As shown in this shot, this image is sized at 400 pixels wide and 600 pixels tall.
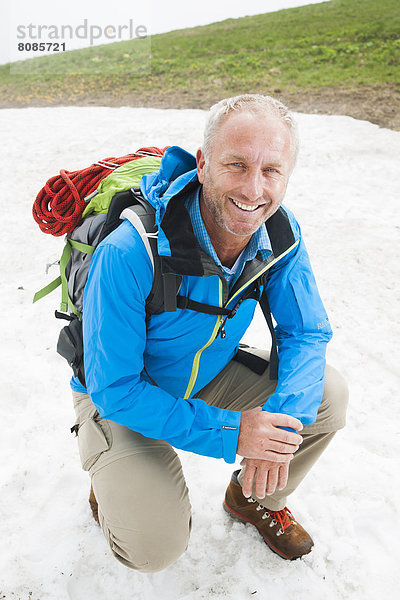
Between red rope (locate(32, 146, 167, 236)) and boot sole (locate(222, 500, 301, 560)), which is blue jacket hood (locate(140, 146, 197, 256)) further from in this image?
boot sole (locate(222, 500, 301, 560))

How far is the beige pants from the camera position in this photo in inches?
92.6

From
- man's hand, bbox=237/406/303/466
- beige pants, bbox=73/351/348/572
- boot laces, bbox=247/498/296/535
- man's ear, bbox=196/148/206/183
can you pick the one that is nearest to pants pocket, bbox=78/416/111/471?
beige pants, bbox=73/351/348/572

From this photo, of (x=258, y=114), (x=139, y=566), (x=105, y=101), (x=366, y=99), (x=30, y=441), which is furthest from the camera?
(x=105, y=101)

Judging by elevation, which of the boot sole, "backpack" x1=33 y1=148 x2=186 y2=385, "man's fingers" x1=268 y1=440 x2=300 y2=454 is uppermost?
"backpack" x1=33 y1=148 x2=186 y2=385

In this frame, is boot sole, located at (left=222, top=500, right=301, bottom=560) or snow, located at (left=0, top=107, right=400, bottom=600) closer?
snow, located at (left=0, top=107, right=400, bottom=600)

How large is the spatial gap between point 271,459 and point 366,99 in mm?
13698

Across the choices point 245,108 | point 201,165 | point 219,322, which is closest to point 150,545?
point 219,322

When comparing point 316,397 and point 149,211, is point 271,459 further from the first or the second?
point 149,211

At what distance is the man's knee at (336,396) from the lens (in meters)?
2.80

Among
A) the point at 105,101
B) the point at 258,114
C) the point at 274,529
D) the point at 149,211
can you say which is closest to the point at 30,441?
the point at 274,529

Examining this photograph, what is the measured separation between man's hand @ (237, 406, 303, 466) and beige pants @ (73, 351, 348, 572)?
39cm

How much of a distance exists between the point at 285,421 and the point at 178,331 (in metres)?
0.77

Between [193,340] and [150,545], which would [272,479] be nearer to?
[150,545]

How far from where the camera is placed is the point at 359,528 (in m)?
3.00
